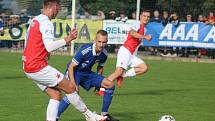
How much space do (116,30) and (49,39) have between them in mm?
22091

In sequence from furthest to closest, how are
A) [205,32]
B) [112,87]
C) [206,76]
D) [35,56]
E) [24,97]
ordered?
1. [205,32]
2. [206,76]
3. [24,97]
4. [112,87]
5. [35,56]

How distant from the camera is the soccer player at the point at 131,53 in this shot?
1547 centimetres

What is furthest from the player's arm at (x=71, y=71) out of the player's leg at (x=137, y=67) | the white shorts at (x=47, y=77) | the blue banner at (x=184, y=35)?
the blue banner at (x=184, y=35)

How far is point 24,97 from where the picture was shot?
1431cm

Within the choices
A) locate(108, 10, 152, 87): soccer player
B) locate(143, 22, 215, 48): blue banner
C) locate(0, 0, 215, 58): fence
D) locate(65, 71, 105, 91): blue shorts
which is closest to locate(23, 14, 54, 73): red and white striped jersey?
locate(65, 71, 105, 91): blue shorts

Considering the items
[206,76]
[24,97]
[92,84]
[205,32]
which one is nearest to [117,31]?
[205,32]

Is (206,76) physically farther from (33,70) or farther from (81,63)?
(33,70)

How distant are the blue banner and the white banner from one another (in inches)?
44.0

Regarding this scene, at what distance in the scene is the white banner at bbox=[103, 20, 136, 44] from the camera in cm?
3108

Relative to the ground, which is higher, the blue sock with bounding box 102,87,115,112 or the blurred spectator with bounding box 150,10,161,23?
the blurred spectator with bounding box 150,10,161,23

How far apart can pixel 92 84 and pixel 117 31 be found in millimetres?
19556

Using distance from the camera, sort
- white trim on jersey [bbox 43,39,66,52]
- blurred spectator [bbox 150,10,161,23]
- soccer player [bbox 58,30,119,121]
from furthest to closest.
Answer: blurred spectator [bbox 150,10,161,23], soccer player [bbox 58,30,119,121], white trim on jersey [bbox 43,39,66,52]

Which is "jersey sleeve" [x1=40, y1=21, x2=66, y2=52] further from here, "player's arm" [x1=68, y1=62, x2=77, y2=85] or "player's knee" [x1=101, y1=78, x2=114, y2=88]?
"player's knee" [x1=101, y1=78, x2=114, y2=88]

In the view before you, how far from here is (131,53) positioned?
16.3m
